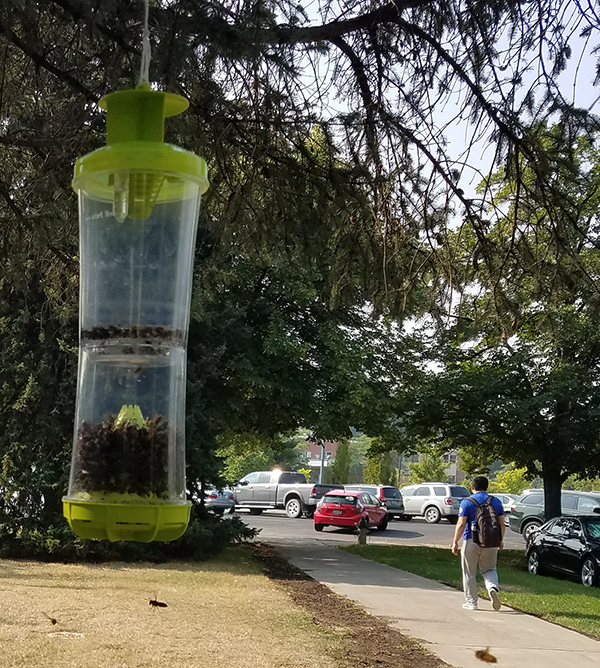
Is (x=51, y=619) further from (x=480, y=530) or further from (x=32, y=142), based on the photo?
(x=480, y=530)

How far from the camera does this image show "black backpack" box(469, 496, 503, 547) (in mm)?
10047

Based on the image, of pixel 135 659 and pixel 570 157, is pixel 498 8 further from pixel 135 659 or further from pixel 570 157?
pixel 135 659

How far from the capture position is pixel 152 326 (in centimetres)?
255

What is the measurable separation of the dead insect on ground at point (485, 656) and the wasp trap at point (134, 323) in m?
6.09

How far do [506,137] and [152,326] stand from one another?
3789 millimetres

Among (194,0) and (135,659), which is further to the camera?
(135,659)

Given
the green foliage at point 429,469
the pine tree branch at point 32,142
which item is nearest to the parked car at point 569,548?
the pine tree branch at point 32,142

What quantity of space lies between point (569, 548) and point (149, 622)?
1024cm

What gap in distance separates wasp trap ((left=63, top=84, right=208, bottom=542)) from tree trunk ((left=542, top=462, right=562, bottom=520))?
57.0ft

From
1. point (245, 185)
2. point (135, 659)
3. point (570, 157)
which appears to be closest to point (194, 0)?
point (245, 185)

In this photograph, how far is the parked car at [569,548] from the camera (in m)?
15.3

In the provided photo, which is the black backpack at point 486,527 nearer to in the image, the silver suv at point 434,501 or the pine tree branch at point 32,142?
the pine tree branch at point 32,142

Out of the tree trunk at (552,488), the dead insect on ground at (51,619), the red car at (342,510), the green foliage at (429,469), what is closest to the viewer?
the dead insect on ground at (51,619)

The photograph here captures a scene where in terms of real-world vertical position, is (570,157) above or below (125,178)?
above
